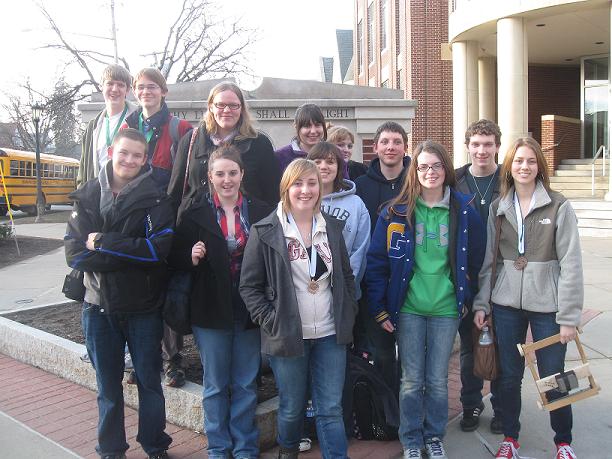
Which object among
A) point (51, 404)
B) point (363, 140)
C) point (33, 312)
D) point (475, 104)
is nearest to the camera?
point (51, 404)

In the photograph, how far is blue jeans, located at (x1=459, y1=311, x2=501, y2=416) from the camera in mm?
3684

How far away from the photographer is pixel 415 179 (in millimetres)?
3344

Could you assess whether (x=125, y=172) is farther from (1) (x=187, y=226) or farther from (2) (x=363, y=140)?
(2) (x=363, y=140)

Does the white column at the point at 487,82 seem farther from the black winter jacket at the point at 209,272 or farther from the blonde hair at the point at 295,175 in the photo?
the black winter jacket at the point at 209,272

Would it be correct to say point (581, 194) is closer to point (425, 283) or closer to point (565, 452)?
point (565, 452)

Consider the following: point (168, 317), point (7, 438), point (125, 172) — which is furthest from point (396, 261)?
point (7, 438)

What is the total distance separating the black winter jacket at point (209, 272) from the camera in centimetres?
317

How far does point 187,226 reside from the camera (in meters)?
3.22

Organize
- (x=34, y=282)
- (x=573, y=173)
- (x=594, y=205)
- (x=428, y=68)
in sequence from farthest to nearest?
(x=428, y=68)
(x=573, y=173)
(x=594, y=205)
(x=34, y=282)

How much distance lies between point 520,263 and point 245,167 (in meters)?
1.70

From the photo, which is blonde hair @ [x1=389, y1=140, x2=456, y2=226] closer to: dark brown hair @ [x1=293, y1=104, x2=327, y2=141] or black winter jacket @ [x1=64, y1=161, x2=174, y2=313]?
dark brown hair @ [x1=293, y1=104, x2=327, y2=141]

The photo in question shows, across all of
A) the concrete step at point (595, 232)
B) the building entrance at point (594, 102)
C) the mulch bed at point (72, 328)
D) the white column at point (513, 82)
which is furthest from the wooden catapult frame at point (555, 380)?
the building entrance at point (594, 102)

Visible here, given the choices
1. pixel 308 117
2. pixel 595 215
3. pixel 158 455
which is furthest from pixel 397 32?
pixel 158 455

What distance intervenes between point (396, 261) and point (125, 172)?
1.58m
